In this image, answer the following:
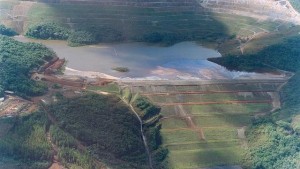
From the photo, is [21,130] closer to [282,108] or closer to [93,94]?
[93,94]

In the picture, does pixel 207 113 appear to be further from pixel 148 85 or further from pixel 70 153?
pixel 70 153

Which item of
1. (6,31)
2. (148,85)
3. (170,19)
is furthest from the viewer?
(170,19)

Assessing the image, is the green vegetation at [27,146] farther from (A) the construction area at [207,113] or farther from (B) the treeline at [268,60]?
(B) the treeline at [268,60]

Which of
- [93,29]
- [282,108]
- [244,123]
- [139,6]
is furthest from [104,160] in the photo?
[139,6]

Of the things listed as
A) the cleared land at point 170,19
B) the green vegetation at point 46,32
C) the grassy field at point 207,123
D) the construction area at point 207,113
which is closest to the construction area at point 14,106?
the construction area at point 207,113

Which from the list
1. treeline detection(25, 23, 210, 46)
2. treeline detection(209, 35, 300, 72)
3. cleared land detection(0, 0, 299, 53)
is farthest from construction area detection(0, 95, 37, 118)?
treeline detection(209, 35, 300, 72)

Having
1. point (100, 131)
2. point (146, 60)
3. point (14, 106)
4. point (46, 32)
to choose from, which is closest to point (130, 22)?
point (146, 60)
